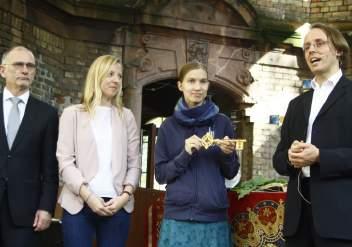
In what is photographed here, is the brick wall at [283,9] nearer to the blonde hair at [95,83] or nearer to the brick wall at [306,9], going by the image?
the brick wall at [306,9]

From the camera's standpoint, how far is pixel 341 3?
11.3m

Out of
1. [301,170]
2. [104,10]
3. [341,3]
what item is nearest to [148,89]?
[104,10]

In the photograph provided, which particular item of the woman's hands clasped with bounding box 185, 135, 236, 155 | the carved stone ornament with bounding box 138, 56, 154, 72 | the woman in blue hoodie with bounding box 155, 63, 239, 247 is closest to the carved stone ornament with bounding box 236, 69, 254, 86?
the carved stone ornament with bounding box 138, 56, 154, 72

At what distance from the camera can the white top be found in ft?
12.7

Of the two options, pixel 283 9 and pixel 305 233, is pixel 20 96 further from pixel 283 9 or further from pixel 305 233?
pixel 283 9

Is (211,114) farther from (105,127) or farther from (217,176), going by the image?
(105,127)

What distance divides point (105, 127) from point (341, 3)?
8.33m

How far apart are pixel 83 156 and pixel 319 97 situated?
1.47 m

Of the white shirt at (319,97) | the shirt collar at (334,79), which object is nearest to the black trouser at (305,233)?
the white shirt at (319,97)

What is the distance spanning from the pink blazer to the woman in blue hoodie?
193mm

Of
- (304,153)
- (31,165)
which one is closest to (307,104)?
(304,153)

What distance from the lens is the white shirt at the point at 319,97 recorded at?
341cm

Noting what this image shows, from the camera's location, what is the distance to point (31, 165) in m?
3.92

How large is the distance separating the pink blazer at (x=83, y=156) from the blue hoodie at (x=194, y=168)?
19 centimetres
